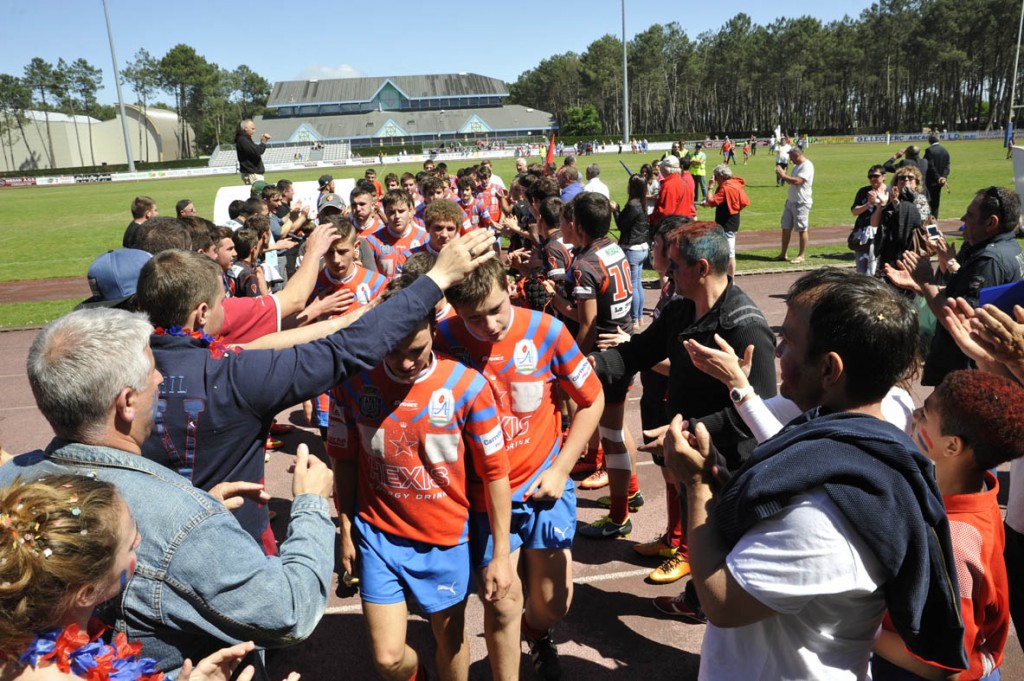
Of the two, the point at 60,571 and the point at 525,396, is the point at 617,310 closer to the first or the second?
the point at 525,396

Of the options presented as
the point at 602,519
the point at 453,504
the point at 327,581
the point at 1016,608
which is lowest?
the point at 602,519

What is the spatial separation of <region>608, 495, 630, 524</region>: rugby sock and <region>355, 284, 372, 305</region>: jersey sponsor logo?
8.43ft

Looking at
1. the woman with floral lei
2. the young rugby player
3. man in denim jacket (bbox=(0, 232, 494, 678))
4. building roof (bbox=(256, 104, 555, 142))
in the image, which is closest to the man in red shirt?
the young rugby player

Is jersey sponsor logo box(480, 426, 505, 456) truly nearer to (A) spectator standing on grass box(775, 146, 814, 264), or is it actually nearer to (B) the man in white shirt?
(B) the man in white shirt

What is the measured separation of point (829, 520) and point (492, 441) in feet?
5.27

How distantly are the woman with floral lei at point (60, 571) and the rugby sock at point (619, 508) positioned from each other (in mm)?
3941

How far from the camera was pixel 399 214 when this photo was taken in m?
8.09

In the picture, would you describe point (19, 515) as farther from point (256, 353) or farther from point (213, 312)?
point (213, 312)

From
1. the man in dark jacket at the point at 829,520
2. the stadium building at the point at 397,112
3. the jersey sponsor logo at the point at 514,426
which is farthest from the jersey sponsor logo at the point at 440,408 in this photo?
the stadium building at the point at 397,112

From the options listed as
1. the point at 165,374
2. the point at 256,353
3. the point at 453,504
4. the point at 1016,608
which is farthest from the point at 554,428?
the point at 1016,608

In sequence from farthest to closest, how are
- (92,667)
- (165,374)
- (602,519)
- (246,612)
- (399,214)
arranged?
(399,214) < (602,519) < (165,374) < (246,612) < (92,667)

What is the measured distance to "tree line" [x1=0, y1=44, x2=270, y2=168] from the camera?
301 ft

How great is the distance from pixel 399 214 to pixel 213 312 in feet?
17.2

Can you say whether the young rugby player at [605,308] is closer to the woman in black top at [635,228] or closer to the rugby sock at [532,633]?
the rugby sock at [532,633]
